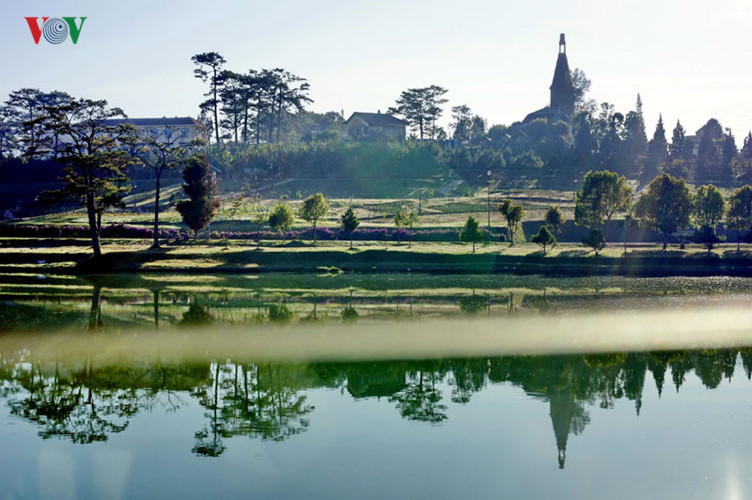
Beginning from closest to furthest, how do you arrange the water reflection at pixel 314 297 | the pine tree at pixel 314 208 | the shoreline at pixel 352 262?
the water reflection at pixel 314 297 → the shoreline at pixel 352 262 → the pine tree at pixel 314 208

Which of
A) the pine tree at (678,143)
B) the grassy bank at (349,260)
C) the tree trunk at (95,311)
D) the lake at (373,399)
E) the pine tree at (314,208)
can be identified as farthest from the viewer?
the pine tree at (678,143)

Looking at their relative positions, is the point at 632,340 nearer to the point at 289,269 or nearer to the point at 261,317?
the point at 261,317

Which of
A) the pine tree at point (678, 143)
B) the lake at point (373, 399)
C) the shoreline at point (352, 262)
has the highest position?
the pine tree at point (678, 143)

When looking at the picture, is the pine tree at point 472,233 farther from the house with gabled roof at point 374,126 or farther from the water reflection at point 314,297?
the house with gabled roof at point 374,126

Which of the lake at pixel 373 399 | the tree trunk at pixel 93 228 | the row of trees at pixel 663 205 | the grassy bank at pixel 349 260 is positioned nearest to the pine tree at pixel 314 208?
the grassy bank at pixel 349 260

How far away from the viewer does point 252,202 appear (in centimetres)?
7844

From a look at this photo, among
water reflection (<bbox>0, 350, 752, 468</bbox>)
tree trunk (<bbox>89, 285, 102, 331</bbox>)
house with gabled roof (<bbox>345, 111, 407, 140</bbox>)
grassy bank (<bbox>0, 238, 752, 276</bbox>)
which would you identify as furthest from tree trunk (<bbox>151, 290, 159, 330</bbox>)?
house with gabled roof (<bbox>345, 111, 407, 140</bbox>)

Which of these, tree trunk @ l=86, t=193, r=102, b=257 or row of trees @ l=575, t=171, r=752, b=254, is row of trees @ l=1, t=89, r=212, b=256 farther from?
row of trees @ l=575, t=171, r=752, b=254

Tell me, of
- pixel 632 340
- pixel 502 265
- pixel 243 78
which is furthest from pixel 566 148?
pixel 632 340

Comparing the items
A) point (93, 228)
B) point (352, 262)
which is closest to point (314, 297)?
point (352, 262)

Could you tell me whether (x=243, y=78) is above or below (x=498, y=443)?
above

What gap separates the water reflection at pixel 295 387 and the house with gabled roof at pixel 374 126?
95136mm

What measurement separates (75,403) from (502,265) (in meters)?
35.6

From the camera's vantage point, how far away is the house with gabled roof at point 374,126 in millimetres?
116438
